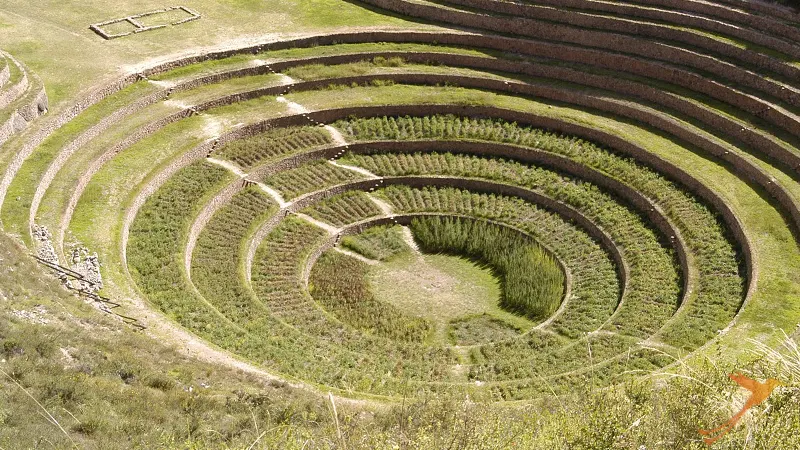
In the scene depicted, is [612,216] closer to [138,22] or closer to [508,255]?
[508,255]

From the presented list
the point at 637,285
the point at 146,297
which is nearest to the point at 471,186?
the point at 637,285

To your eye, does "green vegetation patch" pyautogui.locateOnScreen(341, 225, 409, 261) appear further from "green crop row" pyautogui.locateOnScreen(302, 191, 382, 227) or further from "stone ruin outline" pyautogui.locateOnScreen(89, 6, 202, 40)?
"stone ruin outline" pyautogui.locateOnScreen(89, 6, 202, 40)

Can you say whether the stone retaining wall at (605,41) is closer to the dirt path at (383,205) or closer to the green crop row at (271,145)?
the green crop row at (271,145)

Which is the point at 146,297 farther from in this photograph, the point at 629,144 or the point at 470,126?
the point at 629,144

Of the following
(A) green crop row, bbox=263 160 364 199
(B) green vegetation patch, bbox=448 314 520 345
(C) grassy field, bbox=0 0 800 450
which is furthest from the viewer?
(A) green crop row, bbox=263 160 364 199

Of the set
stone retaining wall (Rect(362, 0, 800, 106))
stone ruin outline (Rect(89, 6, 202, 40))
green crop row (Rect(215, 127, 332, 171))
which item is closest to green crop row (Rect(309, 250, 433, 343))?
green crop row (Rect(215, 127, 332, 171))

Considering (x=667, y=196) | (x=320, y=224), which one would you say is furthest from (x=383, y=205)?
(x=667, y=196)
